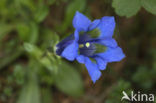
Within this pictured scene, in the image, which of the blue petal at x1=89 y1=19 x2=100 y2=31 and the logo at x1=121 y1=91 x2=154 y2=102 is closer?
the blue petal at x1=89 y1=19 x2=100 y2=31

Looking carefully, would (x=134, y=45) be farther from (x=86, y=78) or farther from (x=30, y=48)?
(x=30, y=48)

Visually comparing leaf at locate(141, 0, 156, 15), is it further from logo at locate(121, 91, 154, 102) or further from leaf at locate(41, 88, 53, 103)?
leaf at locate(41, 88, 53, 103)

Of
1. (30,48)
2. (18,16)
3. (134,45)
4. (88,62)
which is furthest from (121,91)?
(18,16)

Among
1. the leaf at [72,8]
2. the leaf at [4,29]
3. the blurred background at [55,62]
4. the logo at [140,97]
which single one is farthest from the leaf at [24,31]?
the logo at [140,97]

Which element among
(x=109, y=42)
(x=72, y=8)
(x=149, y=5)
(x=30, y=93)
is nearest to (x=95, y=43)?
(x=109, y=42)

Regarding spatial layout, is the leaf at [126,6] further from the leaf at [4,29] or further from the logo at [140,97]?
the leaf at [4,29]

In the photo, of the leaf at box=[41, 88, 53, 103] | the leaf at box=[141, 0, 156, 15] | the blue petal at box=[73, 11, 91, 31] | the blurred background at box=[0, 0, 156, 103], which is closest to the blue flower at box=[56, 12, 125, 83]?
the blue petal at box=[73, 11, 91, 31]

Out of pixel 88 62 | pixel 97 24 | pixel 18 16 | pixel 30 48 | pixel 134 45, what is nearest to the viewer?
pixel 88 62

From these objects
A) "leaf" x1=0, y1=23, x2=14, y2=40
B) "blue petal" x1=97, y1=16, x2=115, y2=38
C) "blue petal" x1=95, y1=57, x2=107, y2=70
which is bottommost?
"leaf" x1=0, y1=23, x2=14, y2=40
